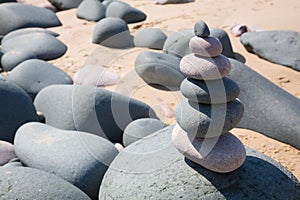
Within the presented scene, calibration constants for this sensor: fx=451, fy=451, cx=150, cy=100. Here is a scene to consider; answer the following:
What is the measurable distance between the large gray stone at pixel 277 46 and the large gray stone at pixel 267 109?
1312mm

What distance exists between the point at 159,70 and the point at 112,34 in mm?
1612

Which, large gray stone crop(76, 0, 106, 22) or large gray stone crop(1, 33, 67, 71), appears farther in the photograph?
large gray stone crop(76, 0, 106, 22)

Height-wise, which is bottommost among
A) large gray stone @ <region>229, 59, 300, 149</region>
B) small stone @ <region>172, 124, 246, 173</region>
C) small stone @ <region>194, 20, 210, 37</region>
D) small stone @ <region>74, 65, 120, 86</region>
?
small stone @ <region>74, 65, 120, 86</region>

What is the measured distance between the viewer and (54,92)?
3.31 metres

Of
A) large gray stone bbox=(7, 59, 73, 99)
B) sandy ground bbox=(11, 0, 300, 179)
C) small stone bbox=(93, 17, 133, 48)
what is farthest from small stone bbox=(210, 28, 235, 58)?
large gray stone bbox=(7, 59, 73, 99)

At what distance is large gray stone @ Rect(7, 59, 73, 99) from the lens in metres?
3.86

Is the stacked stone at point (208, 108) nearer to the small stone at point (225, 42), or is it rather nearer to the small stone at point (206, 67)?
the small stone at point (206, 67)

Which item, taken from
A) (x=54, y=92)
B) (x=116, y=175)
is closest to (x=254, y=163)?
(x=116, y=175)

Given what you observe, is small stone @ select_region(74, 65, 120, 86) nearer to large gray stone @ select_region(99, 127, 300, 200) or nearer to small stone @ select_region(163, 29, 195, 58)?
small stone @ select_region(163, 29, 195, 58)

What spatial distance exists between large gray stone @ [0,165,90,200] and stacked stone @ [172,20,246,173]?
1.79 feet

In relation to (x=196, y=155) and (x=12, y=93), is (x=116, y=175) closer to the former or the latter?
(x=196, y=155)

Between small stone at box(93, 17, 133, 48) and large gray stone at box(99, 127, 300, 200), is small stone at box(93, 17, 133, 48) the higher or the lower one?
the lower one

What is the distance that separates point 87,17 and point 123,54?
5.79 ft

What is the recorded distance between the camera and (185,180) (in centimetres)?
186
